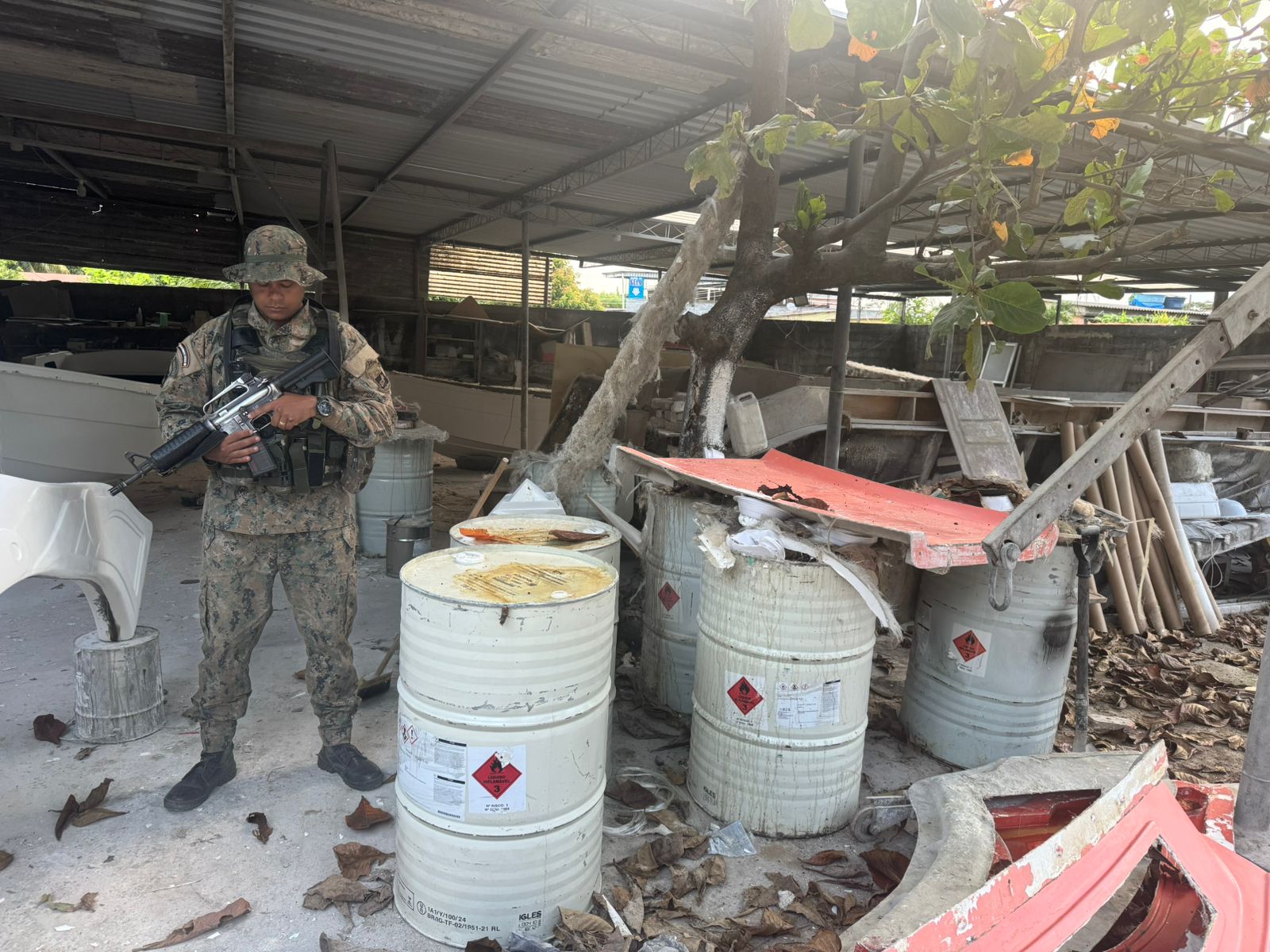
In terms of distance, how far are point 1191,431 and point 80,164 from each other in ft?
45.5

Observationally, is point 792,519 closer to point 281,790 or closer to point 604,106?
point 281,790

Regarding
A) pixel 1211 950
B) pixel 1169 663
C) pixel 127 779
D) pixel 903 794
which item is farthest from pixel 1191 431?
pixel 127 779

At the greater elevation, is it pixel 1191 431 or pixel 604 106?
pixel 604 106

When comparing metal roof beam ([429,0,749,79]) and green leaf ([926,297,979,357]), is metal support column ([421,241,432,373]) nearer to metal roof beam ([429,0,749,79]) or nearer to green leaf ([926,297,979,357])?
metal roof beam ([429,0,749,79])

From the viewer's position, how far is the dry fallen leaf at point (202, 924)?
2.32 meters

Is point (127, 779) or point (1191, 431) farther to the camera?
point (1191, 431)

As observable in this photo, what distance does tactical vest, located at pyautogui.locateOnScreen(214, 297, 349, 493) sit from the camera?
9.64ft

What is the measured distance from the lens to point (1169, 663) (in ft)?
16.8

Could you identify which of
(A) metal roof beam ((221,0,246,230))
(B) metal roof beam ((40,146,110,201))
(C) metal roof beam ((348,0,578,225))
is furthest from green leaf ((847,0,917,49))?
(B) metal roof beam ((40,146,110,201))

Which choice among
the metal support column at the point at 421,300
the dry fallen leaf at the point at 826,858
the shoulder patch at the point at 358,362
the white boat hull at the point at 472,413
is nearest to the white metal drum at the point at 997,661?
the dry fallen leaf at the point at 826,858

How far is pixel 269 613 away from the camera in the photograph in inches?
123

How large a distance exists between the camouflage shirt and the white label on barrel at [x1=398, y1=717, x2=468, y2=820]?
3.60 ft

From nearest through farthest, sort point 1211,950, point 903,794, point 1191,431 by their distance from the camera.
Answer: point 1211,950 < point 903,794 < point 1191,431

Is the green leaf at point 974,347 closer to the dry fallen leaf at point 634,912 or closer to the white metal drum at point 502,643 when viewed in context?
the white metal drum at point 502,643
